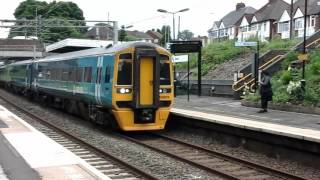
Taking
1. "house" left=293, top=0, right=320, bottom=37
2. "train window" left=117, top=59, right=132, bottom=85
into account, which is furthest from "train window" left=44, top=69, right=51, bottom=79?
"house" left=293, top=0, right=320, bottom=37

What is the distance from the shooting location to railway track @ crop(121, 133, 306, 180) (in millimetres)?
10367

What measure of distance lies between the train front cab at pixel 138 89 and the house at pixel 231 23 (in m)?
73.8

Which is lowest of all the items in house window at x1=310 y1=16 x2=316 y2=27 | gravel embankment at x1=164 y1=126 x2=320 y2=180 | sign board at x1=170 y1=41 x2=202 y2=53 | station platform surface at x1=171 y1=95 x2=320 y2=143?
gravel embankment at x1=164 y1=126 x2=320 y2=180

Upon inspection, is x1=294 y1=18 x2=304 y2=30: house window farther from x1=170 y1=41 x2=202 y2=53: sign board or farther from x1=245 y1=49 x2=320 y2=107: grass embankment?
x1=170 y1=41 x2=202 y2=53: sign board

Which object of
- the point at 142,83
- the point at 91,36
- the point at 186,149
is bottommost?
the point at 186,149

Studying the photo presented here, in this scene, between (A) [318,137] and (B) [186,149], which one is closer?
(A) [318,137]

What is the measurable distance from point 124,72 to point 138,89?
0.66 metres

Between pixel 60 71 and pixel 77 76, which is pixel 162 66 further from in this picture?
pixel 60 71

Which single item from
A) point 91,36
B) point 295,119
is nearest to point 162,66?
point 295,119

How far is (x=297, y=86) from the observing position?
20250 millimetres

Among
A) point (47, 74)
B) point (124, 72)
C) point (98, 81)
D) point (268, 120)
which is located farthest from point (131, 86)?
point (47, 74)

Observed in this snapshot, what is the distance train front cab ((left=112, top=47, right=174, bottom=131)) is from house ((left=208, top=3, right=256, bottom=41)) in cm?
7380

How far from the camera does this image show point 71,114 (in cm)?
2359

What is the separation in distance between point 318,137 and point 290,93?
962 cm
